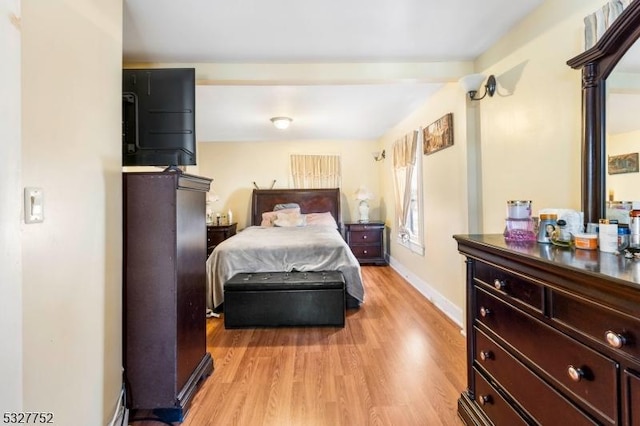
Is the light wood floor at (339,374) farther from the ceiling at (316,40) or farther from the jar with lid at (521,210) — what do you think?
the ceiling at (316,40)

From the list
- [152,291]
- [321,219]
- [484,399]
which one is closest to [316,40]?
[152,291]

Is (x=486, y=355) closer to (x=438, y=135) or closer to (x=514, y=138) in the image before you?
(x=514, y=138)

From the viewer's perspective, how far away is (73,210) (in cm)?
126

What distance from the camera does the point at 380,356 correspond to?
7.67ft

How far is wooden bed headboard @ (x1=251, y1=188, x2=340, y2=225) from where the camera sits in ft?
18.5

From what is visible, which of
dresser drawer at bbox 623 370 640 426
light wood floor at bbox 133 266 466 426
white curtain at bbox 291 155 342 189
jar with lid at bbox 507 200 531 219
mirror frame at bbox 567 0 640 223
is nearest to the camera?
dresser drawer at bbox 623 370 640 426

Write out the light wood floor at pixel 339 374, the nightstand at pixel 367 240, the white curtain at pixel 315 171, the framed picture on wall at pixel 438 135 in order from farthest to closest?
the white curtain at pixel 315 171 → the nightstand at pixel 367 240 → the framed picture on wall at pixel 438 135 → the light wood floor at pixel 339 374

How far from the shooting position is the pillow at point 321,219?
5.22 meters

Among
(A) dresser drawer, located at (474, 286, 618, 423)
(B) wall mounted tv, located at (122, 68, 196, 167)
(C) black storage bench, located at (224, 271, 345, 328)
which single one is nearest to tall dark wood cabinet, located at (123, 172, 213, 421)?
(B) wall mounted tv, located at (122, 68, 196, 167)

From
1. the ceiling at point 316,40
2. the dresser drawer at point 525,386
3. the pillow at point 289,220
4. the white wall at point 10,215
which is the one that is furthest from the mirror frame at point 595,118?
the pillow at point 289,220

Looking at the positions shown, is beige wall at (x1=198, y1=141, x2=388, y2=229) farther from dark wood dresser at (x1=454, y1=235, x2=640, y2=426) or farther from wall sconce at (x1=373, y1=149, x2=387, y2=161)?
dark wood dresser at (x1=454, y1=235, x2=640, y2=426)

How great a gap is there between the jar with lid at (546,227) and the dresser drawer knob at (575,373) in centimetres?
60

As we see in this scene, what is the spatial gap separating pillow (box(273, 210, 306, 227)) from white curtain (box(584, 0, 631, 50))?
4.08 metres

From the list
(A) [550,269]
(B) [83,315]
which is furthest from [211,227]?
(A) [550,269]
